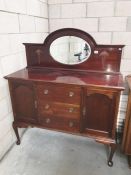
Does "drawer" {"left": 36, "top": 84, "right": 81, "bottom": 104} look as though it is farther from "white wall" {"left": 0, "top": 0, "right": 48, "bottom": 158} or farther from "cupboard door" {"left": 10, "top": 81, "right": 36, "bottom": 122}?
"white wall" {"left": 0, "top": 0, "right": 48, "bottom": 158}

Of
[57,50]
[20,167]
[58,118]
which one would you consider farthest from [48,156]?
[57,50]

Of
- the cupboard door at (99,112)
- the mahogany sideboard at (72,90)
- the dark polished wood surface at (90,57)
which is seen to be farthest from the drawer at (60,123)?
the dark polished wood surface at (90,57)

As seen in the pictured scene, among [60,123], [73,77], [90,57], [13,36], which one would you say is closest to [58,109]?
[60,123]

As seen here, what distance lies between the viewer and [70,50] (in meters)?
1.76

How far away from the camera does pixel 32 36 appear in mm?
1879

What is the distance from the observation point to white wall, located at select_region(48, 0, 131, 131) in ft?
5.67

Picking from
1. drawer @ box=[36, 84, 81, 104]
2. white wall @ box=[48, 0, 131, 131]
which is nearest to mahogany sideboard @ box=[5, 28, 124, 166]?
drawer @ box=[36, 84, 81, 104]

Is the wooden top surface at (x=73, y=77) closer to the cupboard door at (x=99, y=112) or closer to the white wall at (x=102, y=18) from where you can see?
the cupboard door at (x=99, y=112)

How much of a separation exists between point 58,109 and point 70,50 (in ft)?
2.21

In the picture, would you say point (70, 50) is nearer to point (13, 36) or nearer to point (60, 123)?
point (13, 36)

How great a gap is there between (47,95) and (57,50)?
57 centimetres

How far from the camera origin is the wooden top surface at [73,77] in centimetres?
138

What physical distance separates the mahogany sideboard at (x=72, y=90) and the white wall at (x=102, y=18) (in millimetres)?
298

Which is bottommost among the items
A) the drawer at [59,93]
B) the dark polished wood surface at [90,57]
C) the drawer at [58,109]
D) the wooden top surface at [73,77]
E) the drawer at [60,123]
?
the drawer at [60,123]
